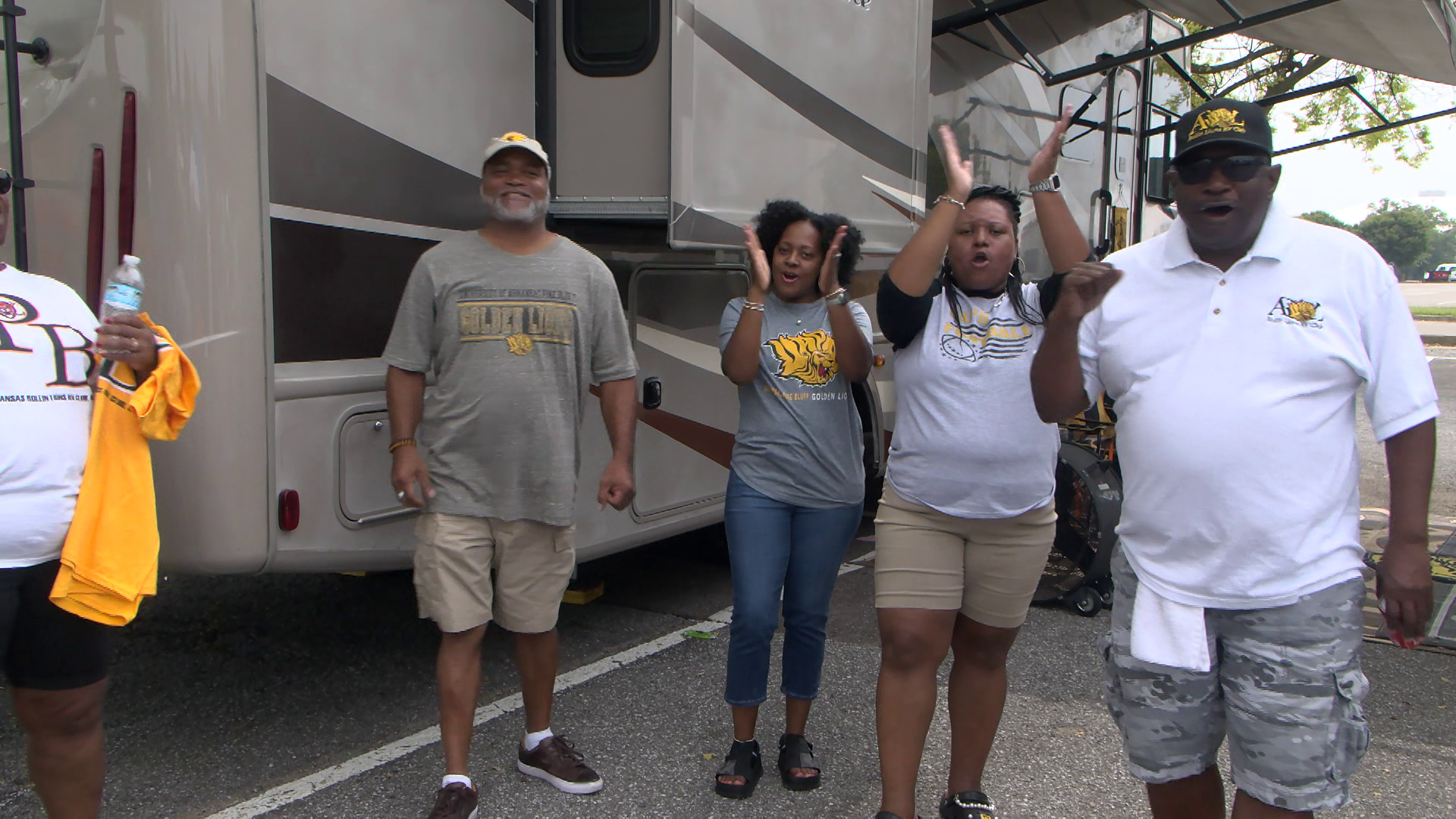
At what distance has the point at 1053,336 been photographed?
2439mm

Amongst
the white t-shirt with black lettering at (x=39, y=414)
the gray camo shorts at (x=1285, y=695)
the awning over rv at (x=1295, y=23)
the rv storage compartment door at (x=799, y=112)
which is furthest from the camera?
the awning over rv at (x=1295, y=23)

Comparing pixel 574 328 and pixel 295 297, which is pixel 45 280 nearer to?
pixel 295 297

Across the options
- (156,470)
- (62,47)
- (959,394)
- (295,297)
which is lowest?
(156,470)

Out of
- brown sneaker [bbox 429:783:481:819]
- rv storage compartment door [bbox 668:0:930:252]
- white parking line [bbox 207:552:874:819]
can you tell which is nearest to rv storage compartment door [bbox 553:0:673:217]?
rv storage compartment door [bbox 668:0:930:252]

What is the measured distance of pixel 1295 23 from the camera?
6.30 m

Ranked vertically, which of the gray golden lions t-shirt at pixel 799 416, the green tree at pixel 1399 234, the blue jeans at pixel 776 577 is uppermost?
the green tree at pixel 1399 234

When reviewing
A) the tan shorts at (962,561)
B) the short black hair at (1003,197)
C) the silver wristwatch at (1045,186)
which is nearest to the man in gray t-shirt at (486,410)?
the tan shorts at (962,561)

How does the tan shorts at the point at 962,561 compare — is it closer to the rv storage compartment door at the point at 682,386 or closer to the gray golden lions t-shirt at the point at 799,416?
the gray golden lions t-shirt at the point at 799,416

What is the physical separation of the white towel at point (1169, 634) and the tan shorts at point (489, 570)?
159cm

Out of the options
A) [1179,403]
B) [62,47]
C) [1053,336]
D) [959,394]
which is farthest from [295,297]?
[1179,403]

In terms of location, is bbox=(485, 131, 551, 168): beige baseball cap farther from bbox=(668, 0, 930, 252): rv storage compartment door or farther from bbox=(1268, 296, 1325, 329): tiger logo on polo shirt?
bbox=(1268, 296, 1325, 329): tiger logo on polo shirt

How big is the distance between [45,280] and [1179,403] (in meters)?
2.37

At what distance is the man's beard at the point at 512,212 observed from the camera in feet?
10.4

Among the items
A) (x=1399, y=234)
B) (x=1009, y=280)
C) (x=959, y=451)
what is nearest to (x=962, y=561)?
(x=959, y=451)
